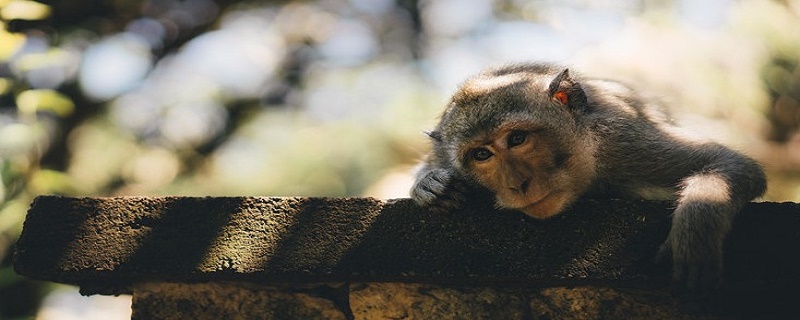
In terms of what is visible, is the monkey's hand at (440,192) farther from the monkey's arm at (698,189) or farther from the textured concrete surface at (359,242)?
the monkey's arm at (698,189)

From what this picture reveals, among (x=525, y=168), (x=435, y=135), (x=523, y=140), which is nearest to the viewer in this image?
(x=525, y=168)

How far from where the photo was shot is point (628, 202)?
7.64 feet

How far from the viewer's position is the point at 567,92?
9.93 feet

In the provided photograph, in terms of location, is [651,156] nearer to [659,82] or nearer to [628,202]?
[628,202]

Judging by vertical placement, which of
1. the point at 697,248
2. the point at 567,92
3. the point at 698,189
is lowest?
the point at 697,248

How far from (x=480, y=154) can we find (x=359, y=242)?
2.15 ft

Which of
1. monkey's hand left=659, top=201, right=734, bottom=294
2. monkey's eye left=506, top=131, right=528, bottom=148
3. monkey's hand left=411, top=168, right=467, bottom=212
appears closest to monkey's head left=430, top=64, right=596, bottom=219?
monkey's eye left=506, top=131, right=528, bottom=148

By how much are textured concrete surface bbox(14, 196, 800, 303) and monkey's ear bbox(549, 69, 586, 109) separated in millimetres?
689

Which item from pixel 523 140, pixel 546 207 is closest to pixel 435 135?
pixel 523 140

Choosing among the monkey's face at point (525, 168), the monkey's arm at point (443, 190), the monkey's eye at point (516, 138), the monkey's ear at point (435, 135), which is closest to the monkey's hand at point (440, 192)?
the monkey's arm at point (443, 190)

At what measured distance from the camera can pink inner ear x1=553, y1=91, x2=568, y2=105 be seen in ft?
9.84

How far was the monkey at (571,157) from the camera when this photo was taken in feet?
8.01

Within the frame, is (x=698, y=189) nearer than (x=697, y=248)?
No

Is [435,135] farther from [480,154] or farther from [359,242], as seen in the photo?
[359,242]
